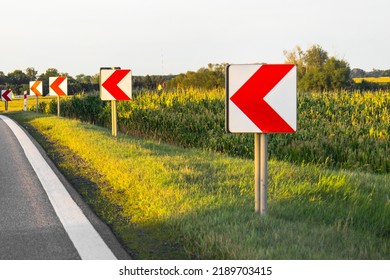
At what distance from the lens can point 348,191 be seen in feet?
21.6

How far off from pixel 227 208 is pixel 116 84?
303 inches

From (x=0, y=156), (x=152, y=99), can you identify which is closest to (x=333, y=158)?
(x=0, y=156)

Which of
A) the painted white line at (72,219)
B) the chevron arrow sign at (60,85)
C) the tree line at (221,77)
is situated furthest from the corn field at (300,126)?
the tree line at (221,77)

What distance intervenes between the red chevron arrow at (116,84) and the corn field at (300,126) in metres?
1.51

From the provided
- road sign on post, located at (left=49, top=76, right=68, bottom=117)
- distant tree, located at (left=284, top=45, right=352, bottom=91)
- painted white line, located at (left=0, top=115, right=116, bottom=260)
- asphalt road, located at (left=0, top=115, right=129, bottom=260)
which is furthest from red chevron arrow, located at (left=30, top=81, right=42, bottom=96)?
distant tree, located at (left=284, top=45, right=352, bottom=91)

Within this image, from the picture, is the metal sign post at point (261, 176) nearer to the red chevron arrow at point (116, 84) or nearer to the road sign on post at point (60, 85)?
the red chevron arrow at point (116, 84)

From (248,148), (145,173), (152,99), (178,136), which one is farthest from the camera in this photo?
(152,99)

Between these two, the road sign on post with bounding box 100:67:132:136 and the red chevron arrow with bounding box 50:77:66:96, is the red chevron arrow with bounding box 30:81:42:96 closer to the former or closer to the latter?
the red chevron arrow with bounding box 50:77:66:96

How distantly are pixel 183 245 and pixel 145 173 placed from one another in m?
2.84

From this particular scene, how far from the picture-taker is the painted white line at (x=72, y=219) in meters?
4.56

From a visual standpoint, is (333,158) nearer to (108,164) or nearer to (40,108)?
(108,164)

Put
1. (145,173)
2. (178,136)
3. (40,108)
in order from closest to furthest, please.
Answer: (145,173) → (178,136) → (40,108)

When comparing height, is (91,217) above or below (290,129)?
below

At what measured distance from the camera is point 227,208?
5.70 m
